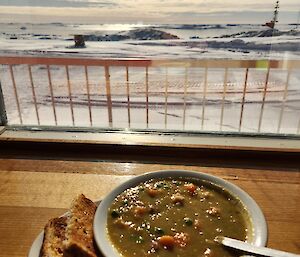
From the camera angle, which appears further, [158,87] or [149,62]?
[158,87]

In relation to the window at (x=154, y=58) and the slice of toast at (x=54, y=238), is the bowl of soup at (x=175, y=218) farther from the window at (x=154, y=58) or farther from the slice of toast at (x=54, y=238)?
the window at (x=154, y=58)

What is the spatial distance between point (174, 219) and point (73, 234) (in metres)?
0.21

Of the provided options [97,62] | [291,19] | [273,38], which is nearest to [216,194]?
[291,19]

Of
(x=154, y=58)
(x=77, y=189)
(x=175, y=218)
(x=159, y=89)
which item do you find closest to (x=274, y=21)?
(x=154, y=58)

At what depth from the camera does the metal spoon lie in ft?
1.93

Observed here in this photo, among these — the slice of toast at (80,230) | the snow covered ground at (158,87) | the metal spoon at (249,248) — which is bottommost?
the snow covered ground at (158,87)

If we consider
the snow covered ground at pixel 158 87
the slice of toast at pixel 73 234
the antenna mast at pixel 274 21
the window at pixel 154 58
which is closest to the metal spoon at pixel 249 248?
the slice of toast at pixel 73 234

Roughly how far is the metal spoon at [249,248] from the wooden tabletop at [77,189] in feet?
0.89

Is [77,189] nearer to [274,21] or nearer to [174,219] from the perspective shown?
[174,219]

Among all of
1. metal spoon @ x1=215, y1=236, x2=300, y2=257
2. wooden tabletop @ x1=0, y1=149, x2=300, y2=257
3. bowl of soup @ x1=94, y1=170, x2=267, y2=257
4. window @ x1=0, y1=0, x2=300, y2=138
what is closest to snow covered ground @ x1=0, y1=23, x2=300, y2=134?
window @ x1=0, y1=0, x2=300, y2=138

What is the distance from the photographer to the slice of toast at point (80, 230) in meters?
0.61

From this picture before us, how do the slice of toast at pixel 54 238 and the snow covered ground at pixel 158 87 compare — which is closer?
the slice of toast at pixel 54 238

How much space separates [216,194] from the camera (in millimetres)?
770

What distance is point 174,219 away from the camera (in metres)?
0.70
